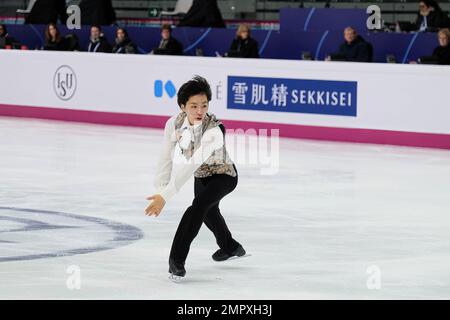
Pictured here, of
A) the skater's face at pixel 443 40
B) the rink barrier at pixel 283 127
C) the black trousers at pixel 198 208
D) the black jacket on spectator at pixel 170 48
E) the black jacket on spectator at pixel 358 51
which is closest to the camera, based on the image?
the black trousers at pixel 198 208

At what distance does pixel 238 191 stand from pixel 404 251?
2.92 meters

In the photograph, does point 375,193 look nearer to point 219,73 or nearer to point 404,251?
point 404,251

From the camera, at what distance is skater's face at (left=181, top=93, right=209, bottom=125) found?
5.77m

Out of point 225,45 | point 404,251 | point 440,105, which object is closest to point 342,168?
point 440,105

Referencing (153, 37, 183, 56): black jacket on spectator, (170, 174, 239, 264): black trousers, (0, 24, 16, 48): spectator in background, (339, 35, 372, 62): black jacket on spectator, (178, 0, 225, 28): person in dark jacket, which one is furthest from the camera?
(0, 24, 16, 48): spectator in background

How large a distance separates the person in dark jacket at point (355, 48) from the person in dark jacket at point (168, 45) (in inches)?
110

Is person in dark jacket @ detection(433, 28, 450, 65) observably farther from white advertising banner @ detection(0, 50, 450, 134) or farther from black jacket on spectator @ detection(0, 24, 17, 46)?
black jacket on spectator @ detection(0, 24, 17, 46)

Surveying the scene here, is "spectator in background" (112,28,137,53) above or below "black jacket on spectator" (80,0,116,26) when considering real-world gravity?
below

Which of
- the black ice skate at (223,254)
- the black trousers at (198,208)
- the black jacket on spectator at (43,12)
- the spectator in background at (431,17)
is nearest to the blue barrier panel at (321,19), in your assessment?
the spectator in background at (431,17)

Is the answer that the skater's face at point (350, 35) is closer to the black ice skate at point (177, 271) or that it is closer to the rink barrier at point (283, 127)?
the rink barrier at point (283, 127)

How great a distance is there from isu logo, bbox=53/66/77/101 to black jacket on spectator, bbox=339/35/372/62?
3886 millimetres

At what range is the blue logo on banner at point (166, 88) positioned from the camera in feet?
50.3

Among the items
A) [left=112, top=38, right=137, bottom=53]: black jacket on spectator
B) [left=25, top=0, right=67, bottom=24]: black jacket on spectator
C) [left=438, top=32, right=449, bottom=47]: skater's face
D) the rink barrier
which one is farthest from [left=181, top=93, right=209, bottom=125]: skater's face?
[left=25, top=0, right=67, bottom=24]: black jacket on spectator

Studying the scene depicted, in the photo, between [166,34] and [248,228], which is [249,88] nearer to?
[166,34]
